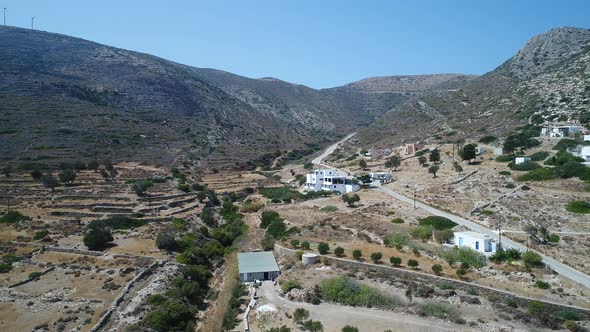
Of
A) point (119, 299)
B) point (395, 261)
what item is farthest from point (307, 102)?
point (119, 299)

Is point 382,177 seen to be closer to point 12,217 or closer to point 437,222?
point 437,222

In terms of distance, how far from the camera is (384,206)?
4131cm

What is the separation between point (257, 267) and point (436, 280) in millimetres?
11425

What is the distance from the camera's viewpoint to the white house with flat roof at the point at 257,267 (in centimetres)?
2709

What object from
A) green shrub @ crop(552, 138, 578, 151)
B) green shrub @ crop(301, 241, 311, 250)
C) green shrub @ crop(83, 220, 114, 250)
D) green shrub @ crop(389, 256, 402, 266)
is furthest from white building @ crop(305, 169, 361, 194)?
green shrub @ crop(83, 220, 114, 250)

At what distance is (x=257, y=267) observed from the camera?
2794 centimetres

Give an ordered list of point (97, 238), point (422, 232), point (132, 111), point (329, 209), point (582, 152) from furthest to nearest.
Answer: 1. point (132, 111)
2. point (582, 152)
3. point (329, 209)
4. point (422, 232)
5. point (97, 238)

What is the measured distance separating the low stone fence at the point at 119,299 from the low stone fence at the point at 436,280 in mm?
9848

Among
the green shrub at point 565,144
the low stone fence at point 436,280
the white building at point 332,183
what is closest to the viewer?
the low stone fence at point 436,280

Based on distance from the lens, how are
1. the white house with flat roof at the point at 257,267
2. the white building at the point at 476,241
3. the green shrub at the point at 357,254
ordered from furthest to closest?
the green shrub at the point at 357,254 → the white building at the point at 476,241 → the white house with flat roof at the point at 257,267

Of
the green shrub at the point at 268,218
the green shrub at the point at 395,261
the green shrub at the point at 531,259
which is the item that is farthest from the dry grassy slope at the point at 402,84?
the green shrub at the point at 395,261

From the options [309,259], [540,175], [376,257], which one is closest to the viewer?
[376,257]

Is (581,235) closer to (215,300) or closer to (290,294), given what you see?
(290,294)

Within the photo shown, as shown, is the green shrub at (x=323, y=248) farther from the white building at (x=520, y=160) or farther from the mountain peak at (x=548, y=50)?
the mountain peak at (x=548, y=50)
